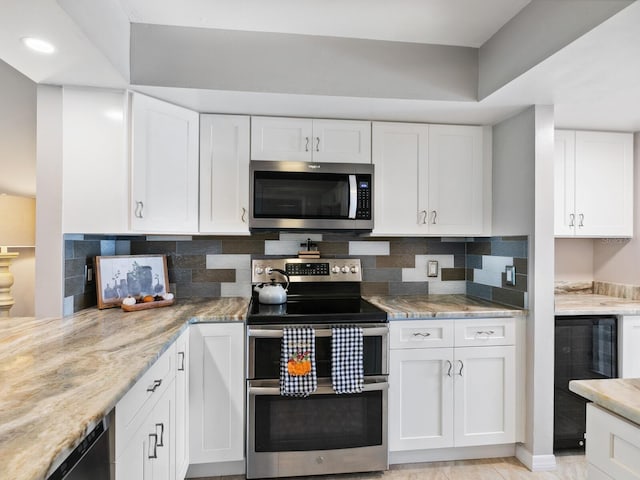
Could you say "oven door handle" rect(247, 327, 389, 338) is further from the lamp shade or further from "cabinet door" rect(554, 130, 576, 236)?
"cabinet door" rect(554, 130, 576, 236)

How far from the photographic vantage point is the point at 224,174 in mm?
2381

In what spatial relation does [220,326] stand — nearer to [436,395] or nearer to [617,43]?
[436,395]

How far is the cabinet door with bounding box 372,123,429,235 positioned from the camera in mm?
2498

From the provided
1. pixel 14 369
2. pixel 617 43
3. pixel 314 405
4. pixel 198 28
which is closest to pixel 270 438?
pixel 314 405

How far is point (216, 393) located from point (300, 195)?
1.25 m

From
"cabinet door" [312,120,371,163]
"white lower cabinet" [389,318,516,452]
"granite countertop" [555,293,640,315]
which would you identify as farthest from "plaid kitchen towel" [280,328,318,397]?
"granite countertop" [555,293,640,315]

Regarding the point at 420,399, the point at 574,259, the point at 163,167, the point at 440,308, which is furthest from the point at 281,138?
the point at 574,259

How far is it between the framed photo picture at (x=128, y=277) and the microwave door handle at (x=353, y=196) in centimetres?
128

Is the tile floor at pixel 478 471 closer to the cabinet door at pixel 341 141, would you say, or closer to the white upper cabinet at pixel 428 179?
the white upper cabinet at pixel 428 179

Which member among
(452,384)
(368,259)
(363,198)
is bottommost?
(452,384)

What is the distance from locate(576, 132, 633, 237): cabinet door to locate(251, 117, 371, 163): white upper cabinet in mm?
1568

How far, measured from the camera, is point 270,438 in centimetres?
204

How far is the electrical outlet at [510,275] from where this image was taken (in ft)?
7.80

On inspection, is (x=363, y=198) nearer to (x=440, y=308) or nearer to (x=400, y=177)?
(x=400, y=177)
